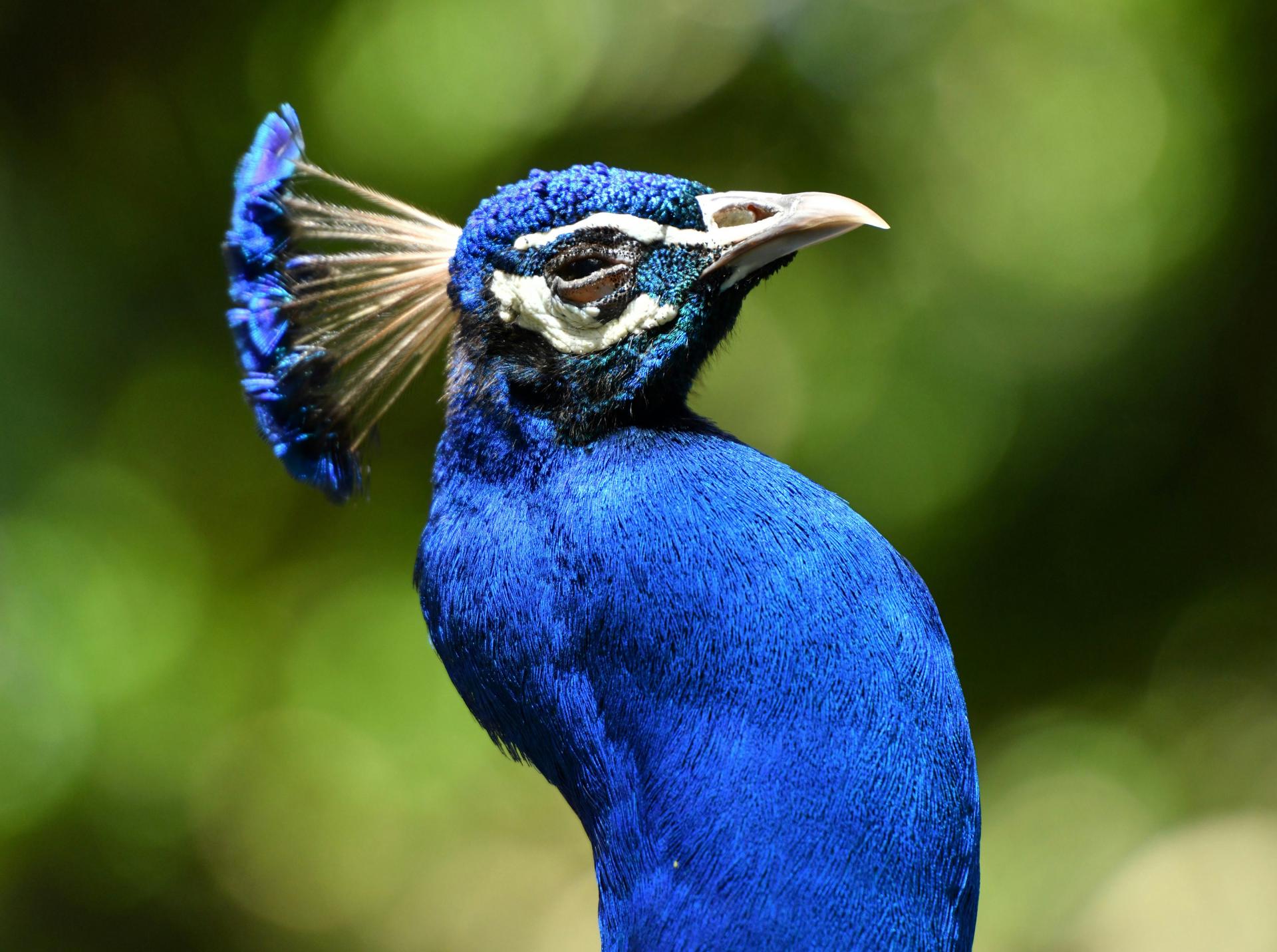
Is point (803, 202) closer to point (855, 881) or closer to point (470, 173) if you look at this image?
point (855, 881)

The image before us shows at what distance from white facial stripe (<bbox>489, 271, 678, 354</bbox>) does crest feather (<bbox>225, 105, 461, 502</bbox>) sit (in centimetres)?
17

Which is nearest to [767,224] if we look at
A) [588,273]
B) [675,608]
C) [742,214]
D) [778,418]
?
[742,214]

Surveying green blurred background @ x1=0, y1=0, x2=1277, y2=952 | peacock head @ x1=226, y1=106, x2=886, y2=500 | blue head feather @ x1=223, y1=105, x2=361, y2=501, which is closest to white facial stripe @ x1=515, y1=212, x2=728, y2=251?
peacock head @ x1=226, y1=106, x2=886, y2=500

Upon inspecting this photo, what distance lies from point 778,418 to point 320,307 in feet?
5.27

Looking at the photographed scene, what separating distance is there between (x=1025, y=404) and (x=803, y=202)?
5.64 feet

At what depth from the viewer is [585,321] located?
0.82m

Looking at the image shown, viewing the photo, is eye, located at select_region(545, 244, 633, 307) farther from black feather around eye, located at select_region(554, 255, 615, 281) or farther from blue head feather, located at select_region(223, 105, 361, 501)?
blue head feather, located at select_region(223, 105, 361, 501)

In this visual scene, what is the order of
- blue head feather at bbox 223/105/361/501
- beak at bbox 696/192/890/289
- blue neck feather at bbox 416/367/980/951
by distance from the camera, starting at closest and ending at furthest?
blue neck feather at bbox 416/367/980/951 < beak at bbox 696/192/890/289 < blue head feather at bbox 223/105/361/501

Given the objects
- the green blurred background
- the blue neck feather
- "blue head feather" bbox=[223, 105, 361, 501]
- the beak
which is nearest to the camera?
the blue neck feather

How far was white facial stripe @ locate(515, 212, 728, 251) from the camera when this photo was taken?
819mm

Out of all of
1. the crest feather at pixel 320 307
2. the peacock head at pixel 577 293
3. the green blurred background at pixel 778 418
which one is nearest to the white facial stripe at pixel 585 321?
the peacock head at pixel 577 293

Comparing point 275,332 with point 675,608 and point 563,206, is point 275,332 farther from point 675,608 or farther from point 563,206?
point 675,608

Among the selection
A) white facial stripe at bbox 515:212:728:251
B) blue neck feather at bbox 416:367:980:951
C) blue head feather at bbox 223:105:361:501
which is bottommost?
blue neck feather at bbox 416:367:980:951

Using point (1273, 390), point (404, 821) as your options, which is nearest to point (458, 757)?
point (404, 821)
